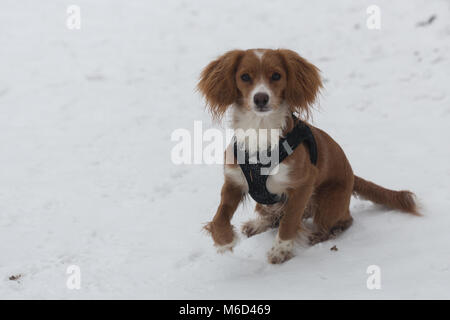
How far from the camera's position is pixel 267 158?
299cm

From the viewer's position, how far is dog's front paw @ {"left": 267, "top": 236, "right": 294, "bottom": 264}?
3164mm

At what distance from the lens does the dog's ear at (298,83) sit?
2.97m

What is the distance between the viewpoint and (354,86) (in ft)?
19.3

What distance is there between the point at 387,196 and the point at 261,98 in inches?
55.3

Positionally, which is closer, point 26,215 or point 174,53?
point 26,215

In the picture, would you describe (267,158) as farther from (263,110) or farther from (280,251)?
(280,251)

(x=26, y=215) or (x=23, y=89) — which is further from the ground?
(x=23, y=89)

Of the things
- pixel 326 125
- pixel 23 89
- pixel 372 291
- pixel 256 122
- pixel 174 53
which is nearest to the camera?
pixel 372 291

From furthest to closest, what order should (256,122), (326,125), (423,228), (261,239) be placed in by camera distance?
(326,125) → (261,239) → (423,228) → (256,122)

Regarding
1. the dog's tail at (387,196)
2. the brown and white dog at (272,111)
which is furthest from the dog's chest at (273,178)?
the dog's tail at (387,196)
